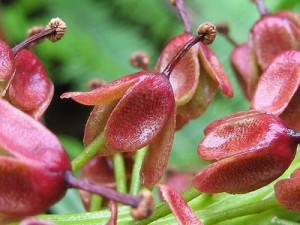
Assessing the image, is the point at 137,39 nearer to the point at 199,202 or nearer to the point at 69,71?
the point at 69,71

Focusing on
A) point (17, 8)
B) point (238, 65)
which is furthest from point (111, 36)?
point (238, 65)

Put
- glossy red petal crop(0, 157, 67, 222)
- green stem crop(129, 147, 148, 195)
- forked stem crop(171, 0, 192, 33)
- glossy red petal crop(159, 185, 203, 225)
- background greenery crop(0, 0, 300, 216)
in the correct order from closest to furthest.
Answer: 1. glossy red petal crop(0, 157, 67, 222)
2. glossy red petal crop(159, 185, 203, 225)
3. green stem crop(129, 147, 148, 195)
4. forked stem crop(171, 0, 192, 33)
5. background greenery crop(0, 0, 300, 216)

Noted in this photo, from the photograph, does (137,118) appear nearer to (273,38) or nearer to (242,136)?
(242,136)

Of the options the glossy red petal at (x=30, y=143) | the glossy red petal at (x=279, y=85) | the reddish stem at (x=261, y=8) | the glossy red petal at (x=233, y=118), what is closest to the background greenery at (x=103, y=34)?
the reddish stem at (x=261, y=8)

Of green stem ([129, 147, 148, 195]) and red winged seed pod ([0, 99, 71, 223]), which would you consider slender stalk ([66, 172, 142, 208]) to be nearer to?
red winged seed pod ([0, 99, 71, 223])

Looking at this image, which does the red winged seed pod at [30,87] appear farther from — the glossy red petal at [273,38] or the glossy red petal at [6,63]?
the glossy red petal at [273,38]

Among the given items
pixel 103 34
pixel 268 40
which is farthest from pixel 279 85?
pixel 103 34

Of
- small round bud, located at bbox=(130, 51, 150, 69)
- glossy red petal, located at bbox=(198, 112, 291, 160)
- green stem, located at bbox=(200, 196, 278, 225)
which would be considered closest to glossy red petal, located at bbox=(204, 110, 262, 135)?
glossy red petal, located at bbox=(198, 112, 291, 160)
